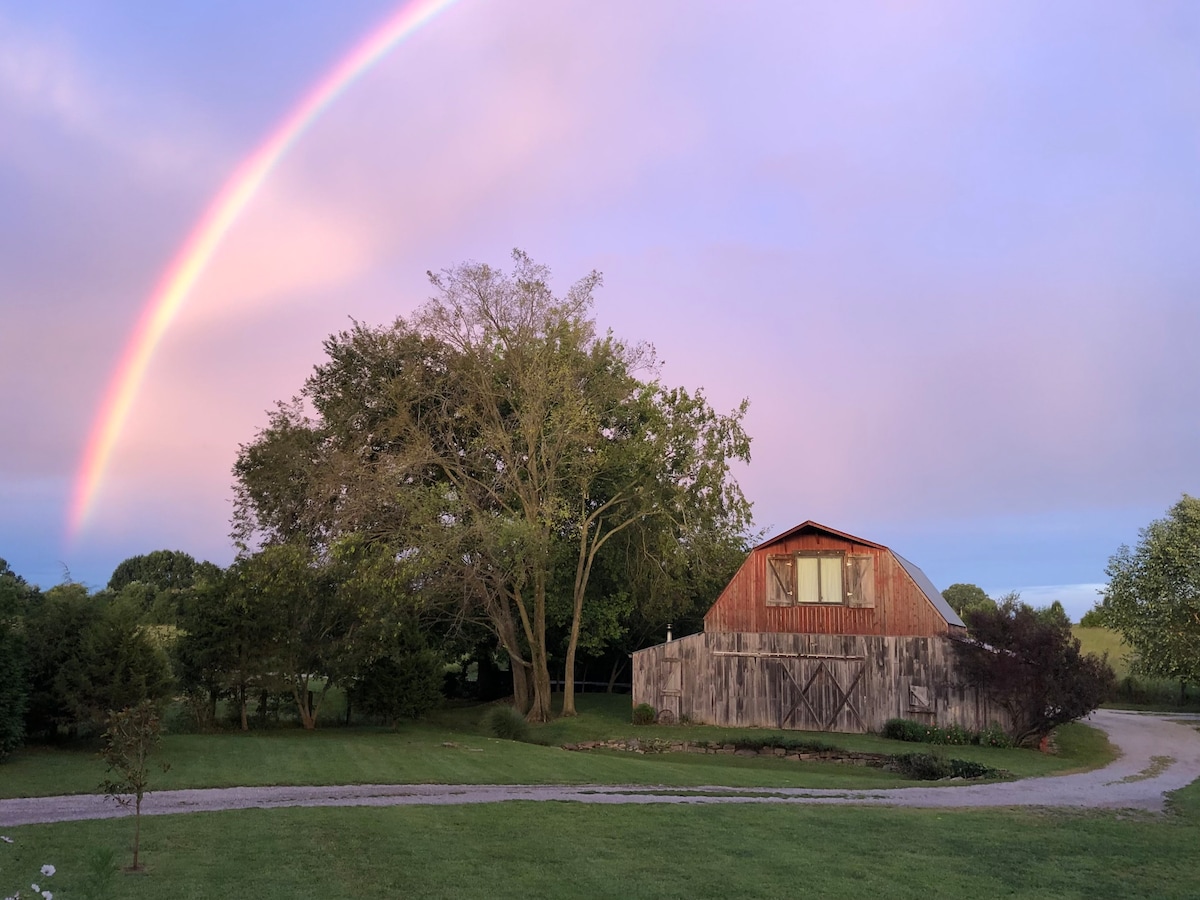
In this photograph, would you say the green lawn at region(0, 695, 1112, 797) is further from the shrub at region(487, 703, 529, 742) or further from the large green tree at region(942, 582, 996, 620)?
the large green tree at region(942, 582, 996, 620)

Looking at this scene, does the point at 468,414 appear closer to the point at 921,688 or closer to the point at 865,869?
the point at 921,688

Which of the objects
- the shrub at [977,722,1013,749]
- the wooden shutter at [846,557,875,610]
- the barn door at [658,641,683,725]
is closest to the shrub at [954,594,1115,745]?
the shrub at [977,722,1013,749]

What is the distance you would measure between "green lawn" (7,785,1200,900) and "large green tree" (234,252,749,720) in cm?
1766

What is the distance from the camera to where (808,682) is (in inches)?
1234

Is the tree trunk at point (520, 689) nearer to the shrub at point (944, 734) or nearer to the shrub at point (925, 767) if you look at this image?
the shrub at point (944, 734)

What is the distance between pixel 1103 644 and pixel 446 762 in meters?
60.7

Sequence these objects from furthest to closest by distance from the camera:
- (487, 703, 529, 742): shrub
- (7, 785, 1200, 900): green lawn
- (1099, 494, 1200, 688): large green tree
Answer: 1. (1099, 494, 1200, 688): large green tree
2. (487, 703, 529, 742): shrub
3. (7, 785, 1200, 900): green lawn

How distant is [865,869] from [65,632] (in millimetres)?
18801

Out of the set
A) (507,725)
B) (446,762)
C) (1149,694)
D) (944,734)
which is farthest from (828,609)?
(1149,694)

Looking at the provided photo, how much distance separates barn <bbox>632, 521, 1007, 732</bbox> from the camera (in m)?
29.6

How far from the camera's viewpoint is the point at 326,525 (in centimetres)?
3098

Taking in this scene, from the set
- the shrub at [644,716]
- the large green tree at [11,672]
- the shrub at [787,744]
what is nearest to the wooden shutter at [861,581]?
the shrub at [787,744]

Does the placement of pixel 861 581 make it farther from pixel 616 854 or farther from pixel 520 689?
pixel 616 854

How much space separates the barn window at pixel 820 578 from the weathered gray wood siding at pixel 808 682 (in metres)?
1.38
